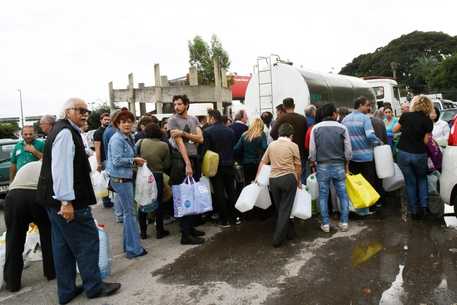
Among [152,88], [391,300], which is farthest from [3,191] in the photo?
[152,88]

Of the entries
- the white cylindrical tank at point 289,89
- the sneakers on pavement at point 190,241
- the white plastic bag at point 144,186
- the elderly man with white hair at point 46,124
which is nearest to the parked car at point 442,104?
the white cylindrical tank at point 289,89

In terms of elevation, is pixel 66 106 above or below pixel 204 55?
below

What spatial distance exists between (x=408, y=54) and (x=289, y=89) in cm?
7403

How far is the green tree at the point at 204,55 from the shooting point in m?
42.8

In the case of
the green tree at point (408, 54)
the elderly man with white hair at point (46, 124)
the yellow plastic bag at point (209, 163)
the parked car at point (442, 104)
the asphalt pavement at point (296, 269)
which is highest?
the green tree at point (408, 54)

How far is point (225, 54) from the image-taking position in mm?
45156

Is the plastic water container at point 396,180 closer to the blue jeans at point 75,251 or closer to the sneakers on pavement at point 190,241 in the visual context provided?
the sneakers on pavement at point 190,241

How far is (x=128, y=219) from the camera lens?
5105mm

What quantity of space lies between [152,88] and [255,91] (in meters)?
19.5

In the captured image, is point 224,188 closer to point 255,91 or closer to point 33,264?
point 33,264

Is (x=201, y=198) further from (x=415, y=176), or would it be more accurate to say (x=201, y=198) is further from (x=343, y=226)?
(x=415, y=176)

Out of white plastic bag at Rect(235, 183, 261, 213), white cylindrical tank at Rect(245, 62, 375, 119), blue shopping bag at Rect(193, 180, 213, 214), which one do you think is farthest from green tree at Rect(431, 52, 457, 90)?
blue shopping bag at Rect(193, 180, 213, 214)

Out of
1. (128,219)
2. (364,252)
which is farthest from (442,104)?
(128,219)

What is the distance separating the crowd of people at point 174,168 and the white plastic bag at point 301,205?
0.13 metres
